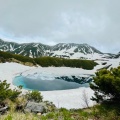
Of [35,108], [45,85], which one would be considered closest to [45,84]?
[45,85]

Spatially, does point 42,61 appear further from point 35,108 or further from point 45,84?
point 35,108

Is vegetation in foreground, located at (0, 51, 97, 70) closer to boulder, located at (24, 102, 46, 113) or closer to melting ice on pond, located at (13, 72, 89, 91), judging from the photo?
melting ice on pond, located at (13, 72, 89, 91)

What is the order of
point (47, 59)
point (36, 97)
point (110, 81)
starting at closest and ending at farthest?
point (110, 81)
point (36, 97)
point (47, 59)

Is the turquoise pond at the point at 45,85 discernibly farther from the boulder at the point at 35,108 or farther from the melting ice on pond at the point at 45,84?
the boulder at the point at 35,108

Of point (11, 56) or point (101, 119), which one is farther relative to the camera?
point (11, 56)

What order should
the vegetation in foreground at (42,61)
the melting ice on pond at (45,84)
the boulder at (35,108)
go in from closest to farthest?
1. the boulder at (35,108)
2. the melting ice on pond at (45,84)
3. the vegetation in foreground at (42,61)

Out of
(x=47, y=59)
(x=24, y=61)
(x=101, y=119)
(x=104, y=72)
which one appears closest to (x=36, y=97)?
(x=104, y=72)

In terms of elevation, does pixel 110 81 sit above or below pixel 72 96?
above

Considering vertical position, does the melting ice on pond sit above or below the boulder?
below

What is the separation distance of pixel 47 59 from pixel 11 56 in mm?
19984

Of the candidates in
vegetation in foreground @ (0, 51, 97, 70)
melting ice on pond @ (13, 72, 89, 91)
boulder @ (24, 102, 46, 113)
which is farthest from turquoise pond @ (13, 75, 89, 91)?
vegetation in foreground @ (0, 51, 97, 70)

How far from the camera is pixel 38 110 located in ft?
51.2

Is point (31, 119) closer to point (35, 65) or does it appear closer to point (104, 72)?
point (104, 72)

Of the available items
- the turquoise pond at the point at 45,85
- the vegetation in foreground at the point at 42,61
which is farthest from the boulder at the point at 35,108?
the vegetation in foreground at the point at 42,61
